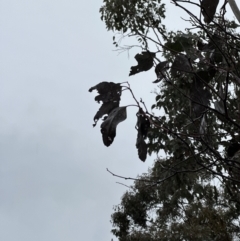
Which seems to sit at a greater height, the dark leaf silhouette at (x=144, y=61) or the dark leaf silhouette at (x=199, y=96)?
the dark leaf silhouette at (x=144, y=61)

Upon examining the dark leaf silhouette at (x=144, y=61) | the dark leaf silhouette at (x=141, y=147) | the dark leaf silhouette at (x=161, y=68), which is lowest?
the dark leaf silhouette at (x=141, y=147)

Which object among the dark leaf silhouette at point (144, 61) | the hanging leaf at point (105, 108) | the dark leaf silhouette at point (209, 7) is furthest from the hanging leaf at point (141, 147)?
the dark leaf silhouette at point (209, 7)

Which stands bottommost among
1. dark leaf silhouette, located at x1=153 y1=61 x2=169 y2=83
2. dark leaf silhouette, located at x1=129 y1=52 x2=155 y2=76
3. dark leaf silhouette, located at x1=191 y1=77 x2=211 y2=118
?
dark leaf silhouette, located at x1=191 y1=77 x2=211 y2=118

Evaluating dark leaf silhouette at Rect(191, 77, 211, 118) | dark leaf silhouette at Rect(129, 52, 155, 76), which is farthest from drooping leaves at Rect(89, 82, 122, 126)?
dark leaf silhouette at Rect(191, 77, 211, 118)

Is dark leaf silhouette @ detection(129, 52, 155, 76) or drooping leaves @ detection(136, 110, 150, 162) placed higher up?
dark leaf silhouette @ detection(129, 52, 155, 76)

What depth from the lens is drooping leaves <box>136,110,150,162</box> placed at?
1673mm

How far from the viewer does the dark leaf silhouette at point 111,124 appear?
1.64 m

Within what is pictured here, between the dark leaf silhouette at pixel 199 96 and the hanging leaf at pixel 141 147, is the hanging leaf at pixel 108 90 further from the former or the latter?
the dark leaf silhouette at pixel 199 96

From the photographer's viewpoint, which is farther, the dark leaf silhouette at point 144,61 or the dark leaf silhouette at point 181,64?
the dark leaf silhouette at point 144,61

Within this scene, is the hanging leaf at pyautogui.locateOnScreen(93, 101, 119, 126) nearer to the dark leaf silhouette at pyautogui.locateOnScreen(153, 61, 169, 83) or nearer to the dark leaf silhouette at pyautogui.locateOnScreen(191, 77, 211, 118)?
the dark leaf silhouette at pyautogui.locateOnScreen(153, 61, 169, 83)

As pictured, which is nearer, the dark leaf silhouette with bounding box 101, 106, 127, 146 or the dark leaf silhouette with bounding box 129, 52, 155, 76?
the dark leaf silhouette with bounding box 101, 106, 127, 146

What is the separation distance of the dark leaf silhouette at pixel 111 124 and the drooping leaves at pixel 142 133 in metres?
0.07

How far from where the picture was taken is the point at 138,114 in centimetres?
171

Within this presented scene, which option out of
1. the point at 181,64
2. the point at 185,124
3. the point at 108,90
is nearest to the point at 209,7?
the point at 181,64
